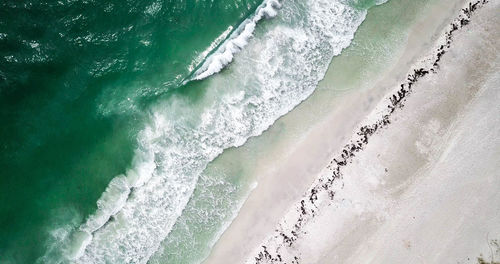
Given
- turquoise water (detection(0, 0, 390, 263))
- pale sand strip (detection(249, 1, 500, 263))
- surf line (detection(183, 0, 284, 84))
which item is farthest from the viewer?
surf line (detection(183, 0, 284, 84))

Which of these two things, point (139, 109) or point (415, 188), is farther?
point (139, 109)

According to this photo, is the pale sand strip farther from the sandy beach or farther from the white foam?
the white foam

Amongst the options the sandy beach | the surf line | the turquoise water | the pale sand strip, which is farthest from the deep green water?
the pale sand strip

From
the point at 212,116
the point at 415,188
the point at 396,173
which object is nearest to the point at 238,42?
the point at 212,116

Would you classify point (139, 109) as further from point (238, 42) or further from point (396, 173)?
point (396, 173)

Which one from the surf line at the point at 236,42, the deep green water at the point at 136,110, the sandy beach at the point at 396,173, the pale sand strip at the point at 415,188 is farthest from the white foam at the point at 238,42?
the pale sand strip at the point at 415,188

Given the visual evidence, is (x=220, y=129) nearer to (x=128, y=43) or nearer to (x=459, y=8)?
(x=128, y=43)
